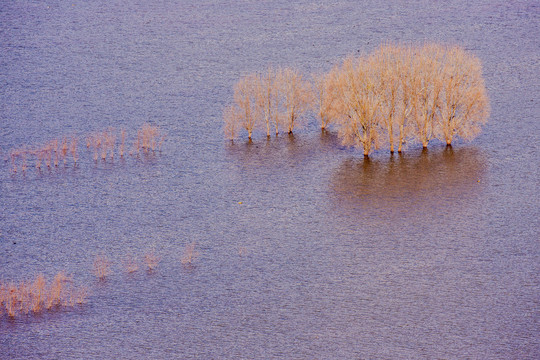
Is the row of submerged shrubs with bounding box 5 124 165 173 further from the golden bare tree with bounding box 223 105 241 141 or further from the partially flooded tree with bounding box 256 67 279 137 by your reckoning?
the partially flooded tree with bounding box 256 67 279 137

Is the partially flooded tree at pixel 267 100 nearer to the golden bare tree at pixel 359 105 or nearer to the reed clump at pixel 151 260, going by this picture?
the golden bare tree at pixel 359 105

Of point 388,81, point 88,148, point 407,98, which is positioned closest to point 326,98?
point 388,81

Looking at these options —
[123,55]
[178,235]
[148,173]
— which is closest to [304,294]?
[178,235]

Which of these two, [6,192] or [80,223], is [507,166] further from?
[6,192]

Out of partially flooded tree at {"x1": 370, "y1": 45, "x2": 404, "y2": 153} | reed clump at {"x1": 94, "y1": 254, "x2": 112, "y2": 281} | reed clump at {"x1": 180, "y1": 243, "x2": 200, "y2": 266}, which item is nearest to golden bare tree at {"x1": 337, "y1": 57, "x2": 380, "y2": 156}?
partially flooded tree at {"x1": 370, "y1": 45, "x2": 404, "y2": 153}

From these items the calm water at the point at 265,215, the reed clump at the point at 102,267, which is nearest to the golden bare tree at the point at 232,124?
the calm water at the point at 265,215

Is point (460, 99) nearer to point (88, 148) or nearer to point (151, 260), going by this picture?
point (151, 260)
